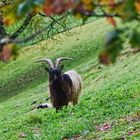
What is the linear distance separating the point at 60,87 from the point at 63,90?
304 millimetres

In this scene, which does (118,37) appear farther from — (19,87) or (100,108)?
(19,87)

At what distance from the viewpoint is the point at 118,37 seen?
2.47 m

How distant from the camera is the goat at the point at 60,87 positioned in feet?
55.4

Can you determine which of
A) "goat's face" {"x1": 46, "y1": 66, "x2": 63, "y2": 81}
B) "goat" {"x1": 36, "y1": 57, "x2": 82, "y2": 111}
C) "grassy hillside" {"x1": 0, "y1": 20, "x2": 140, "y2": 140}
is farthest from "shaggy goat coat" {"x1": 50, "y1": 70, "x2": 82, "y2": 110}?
"grassy hillside" {"x1": 0, "y1": 20, "x2": 140, "y2": 140}

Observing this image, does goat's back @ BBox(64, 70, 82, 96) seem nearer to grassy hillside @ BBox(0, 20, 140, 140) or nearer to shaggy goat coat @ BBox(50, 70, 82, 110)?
shaggy goat coat @ BBox(50, 70, 82, 110)

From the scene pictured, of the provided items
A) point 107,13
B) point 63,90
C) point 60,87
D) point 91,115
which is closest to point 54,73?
point 60,87

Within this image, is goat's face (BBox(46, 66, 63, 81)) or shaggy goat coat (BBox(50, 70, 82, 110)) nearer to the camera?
goat's face (BBox(46, 66, 63, 81))

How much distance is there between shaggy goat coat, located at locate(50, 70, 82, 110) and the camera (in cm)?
1714

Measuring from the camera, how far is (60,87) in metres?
17.2

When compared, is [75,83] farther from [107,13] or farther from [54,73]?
[107,13]

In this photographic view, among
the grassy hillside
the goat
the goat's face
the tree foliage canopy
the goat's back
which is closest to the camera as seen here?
the tree foliage canopy

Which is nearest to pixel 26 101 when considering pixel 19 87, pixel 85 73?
pixel 85 73

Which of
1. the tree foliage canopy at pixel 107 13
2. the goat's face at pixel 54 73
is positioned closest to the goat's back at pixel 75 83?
the goat's face at pixel 54 73

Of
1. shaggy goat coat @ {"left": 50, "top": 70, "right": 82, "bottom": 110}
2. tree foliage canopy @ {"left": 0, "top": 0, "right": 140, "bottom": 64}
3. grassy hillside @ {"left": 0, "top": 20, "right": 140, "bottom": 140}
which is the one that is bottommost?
grassy hillside @ {"left": 0, "top": 20, "right": 140, "bottom": 140}
